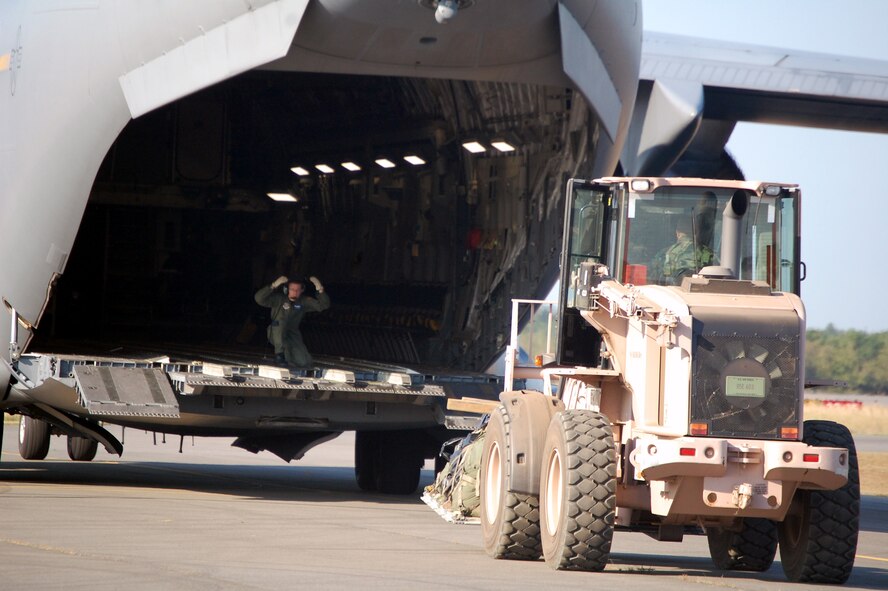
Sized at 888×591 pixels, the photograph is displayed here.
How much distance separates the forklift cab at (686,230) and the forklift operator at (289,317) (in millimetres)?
6537

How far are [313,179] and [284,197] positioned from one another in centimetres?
89

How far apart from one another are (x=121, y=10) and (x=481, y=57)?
11.1 feet

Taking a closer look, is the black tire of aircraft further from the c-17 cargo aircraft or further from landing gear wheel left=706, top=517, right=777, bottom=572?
landing gear wheel left=706, top=517, right=777, bottom=572

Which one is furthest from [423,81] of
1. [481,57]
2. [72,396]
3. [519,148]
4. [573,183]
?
[573,183]

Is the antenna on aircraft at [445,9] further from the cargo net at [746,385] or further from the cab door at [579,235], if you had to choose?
the cargo net at [746,385]

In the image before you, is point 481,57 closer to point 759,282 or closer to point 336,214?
point 759,282

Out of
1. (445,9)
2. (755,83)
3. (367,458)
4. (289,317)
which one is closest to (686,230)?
(445,9)

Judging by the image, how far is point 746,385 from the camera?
7.67 metres

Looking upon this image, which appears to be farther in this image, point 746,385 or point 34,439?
point 34,439

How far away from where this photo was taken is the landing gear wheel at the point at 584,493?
25.0 ft

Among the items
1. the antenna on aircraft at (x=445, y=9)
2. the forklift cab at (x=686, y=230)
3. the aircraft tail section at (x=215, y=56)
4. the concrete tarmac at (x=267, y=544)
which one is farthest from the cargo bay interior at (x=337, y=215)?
the forklift cab at (x=686, y=230)

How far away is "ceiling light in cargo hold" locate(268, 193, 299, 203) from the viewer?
64.7 ft

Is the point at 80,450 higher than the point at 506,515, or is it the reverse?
the point at 506,515

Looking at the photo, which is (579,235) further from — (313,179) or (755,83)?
(755,83)
